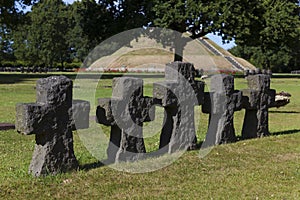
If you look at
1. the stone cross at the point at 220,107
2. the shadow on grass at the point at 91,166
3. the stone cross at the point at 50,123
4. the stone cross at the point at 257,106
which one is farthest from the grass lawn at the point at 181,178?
the stone cross at the point at 257,106

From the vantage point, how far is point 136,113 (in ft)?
25.8

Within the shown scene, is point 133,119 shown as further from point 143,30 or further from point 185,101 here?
point 143,30

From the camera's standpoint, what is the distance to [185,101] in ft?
28.8

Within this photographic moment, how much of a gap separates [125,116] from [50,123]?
1.47 meters

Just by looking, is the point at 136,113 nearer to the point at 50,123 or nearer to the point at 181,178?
the point at 181,178

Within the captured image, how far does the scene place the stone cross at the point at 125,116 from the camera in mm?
7582

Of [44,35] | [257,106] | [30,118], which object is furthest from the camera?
[44,35]

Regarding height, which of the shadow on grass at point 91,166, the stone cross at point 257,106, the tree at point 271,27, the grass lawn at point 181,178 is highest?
the tree at point 271,27

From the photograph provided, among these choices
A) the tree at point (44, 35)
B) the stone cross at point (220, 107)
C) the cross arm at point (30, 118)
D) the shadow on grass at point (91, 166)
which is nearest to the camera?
the cross arm at point (30, 118)

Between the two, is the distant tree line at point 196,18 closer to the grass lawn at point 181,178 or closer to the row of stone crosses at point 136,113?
the row of stone crosses at point 136,113

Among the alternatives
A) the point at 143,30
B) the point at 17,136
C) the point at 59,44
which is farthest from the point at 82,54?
the point at 17,136

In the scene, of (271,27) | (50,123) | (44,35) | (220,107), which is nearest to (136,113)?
(50,123)

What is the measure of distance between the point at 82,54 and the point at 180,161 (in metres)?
78.2

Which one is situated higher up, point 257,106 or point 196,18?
point 196,18
